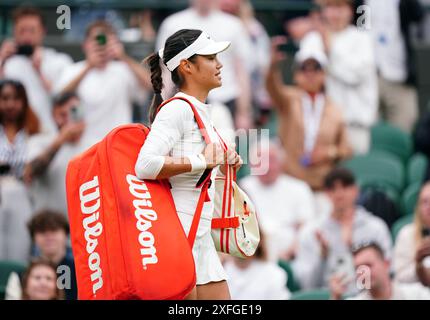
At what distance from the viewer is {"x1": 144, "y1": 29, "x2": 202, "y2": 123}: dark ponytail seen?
612cm

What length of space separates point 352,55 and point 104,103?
2181mm

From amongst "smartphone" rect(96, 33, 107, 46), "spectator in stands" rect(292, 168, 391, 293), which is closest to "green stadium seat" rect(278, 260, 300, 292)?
"spectator in stands" rect(292, 168, 391, 293)

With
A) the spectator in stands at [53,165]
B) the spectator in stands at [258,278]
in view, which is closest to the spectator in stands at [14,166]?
the spectator in stands at [53,165]

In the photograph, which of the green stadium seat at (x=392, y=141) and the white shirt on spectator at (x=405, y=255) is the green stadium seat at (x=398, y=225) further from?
the green stadium seat at (x=392, y=141)

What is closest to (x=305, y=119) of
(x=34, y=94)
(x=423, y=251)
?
(x=34, y=94)

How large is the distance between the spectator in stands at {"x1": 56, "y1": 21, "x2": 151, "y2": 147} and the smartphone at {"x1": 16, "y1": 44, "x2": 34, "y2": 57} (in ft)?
1.85

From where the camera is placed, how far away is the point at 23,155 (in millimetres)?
10648

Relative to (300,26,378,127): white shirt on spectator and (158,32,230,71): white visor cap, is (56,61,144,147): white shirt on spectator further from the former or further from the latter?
(158,32,230,71): white visor cap

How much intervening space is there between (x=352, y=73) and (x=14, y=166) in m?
2.94

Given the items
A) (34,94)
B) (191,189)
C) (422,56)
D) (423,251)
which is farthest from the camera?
(422,56)

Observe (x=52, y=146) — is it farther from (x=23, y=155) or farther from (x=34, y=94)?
(x=34, y=94)

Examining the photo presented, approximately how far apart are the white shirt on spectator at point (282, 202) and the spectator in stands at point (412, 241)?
1159 mm

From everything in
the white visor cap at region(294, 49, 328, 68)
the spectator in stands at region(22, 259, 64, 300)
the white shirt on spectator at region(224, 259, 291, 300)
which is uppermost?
the white visor cap at region(294, 49, 328, 68)

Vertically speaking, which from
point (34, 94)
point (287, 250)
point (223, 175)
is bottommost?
point (287, 250)
